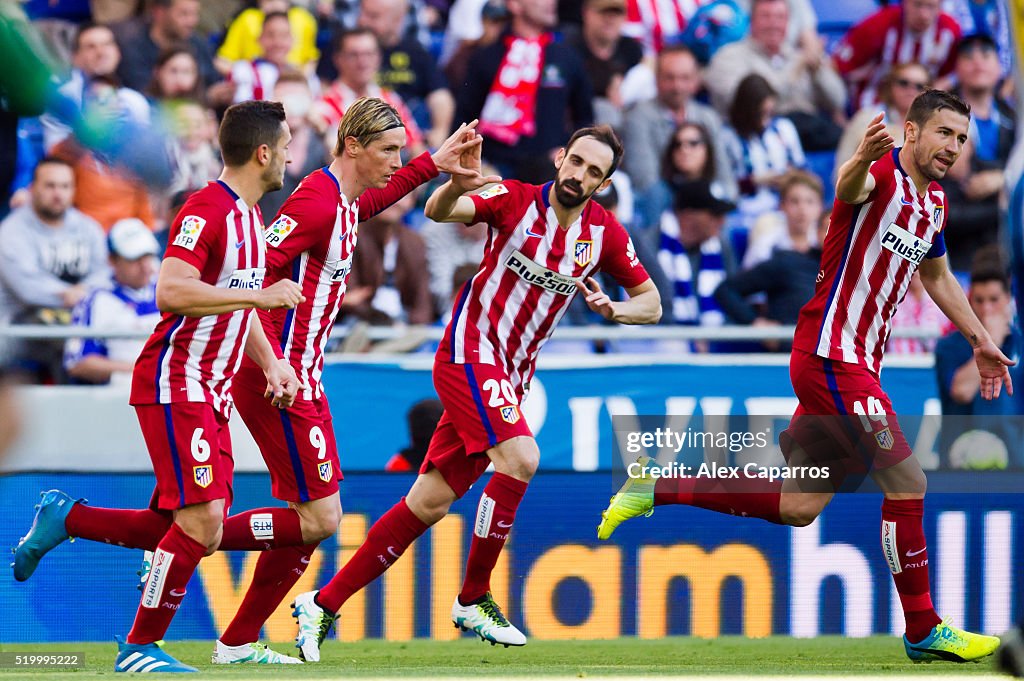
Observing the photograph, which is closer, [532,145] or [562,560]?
[562,560]

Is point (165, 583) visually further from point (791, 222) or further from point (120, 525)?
point (791, 222)

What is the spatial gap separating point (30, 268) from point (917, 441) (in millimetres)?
5697

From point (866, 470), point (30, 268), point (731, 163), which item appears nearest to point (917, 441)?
point (866, 470)

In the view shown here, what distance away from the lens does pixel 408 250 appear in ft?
33.9

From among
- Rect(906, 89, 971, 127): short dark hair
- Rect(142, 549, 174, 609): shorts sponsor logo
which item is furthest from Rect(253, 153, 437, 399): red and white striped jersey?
Rect(906, 89, 971, 127): short dark hair

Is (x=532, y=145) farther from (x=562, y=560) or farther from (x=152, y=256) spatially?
A: (x=562, y=560)

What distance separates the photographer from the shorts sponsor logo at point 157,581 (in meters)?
5.74

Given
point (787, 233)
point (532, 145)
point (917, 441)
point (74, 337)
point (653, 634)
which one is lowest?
point (653, 634)

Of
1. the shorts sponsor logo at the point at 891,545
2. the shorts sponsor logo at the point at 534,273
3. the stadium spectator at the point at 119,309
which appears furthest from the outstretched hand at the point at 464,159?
the stadium spectator at the point at 119,309

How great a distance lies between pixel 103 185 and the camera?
1030cm

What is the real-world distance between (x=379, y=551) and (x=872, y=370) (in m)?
2.40

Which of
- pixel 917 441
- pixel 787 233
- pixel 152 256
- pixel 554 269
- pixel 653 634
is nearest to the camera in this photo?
pixel 554 269

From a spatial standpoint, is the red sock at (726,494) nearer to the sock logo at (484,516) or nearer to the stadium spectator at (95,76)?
the sock logo at (484,516)

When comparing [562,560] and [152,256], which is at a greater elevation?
[152,256]
